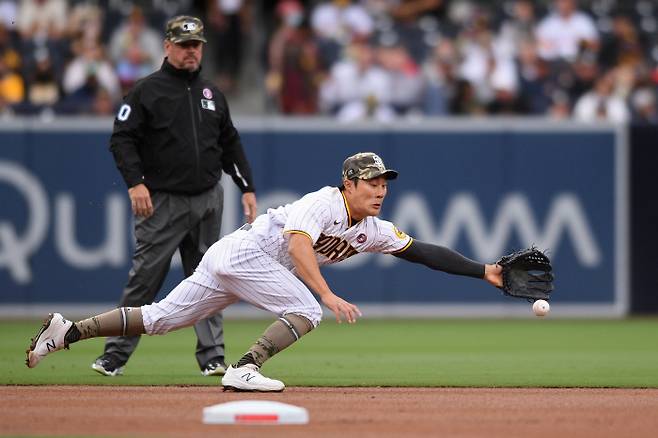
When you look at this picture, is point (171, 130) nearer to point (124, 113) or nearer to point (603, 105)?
→ point (124, 113)

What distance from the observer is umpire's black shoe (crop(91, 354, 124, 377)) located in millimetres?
8836

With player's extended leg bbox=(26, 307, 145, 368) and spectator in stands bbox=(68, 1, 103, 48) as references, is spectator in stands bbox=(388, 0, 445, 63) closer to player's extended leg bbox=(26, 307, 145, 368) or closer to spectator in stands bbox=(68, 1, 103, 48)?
spectator in stands bbox=(68, 1, 103, 48)

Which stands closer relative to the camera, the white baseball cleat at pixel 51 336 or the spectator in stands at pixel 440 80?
the white baseball cleat at pixel 51 336

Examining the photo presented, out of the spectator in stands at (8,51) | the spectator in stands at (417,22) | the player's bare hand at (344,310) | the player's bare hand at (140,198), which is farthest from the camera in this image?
the spectator in stands at (417,22)

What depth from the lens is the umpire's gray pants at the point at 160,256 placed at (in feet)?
28.9

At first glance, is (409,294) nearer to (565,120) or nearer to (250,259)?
(565,120)

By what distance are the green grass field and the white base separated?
1920 mm

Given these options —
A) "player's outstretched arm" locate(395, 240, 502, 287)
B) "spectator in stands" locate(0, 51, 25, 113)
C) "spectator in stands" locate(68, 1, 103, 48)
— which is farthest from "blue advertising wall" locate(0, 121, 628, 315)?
"player's outstretched arm" locate(395, 240, 502, 287)

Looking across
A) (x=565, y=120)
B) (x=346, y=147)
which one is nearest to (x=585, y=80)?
(x=565, y=120)

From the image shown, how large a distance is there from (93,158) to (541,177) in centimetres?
519

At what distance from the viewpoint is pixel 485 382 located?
861cm

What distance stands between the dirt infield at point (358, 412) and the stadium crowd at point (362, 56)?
25.7ft

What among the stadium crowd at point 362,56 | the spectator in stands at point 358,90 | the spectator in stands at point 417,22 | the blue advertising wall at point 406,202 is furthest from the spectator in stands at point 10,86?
the spectator in stands at point 417,22

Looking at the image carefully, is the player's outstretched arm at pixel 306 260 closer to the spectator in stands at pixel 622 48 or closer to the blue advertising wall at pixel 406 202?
the blue advertising wall at pixel 406 202
